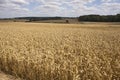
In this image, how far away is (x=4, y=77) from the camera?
7281mm

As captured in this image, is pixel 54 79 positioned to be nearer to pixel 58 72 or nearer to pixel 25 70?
pixel 58 72

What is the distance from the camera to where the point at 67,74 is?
20.6 feet

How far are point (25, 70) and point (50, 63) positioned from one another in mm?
966

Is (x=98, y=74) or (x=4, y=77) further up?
(x=98, y=74)

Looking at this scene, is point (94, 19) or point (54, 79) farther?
point (94, 19)

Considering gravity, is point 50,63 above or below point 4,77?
above

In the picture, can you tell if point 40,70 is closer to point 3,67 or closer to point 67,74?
point 67,74

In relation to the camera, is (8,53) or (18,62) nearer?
(18,62)

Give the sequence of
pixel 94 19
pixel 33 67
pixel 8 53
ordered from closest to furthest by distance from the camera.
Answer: pixel 33 67, pixel 8 53, pixel 94 19

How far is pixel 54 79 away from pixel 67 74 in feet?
1.64

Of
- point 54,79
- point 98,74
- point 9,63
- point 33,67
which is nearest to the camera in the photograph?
point 98,74

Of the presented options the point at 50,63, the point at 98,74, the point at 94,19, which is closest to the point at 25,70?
the point at 50,63

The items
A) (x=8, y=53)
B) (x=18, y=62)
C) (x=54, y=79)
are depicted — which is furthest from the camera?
(x=8, y=53)

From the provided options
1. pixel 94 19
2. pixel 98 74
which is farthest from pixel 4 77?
pixel 94 19
